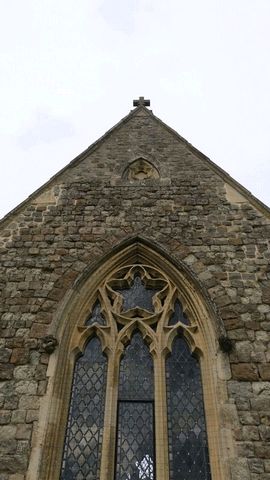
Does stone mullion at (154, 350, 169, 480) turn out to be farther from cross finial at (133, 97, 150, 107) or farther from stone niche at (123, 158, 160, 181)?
cross finial at (133, 97, 150, 107)

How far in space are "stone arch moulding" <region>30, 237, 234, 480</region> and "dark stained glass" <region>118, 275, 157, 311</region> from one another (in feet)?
1.06

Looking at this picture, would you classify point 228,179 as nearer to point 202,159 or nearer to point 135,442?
point 202,159

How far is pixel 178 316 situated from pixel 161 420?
1.55 meters

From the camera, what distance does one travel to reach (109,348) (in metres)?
6.08

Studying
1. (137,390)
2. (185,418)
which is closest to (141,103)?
(137,390)

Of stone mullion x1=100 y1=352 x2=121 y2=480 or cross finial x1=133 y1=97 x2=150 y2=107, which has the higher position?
cross finial x1=133 y1=97 x2=150 y2=107

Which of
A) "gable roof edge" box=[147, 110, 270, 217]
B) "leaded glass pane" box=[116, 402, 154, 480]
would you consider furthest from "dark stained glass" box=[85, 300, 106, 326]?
"gable roof edge" box=[147, 110, 270, 217]

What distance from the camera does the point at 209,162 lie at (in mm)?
8500

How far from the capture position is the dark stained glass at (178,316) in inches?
252

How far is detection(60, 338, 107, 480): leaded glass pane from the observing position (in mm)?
5143

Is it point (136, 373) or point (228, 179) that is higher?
point (228, 179)

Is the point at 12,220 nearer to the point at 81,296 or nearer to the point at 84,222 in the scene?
the point at 84,222

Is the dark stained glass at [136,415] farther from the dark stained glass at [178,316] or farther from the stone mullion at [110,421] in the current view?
the dark stained glass at [178,316]

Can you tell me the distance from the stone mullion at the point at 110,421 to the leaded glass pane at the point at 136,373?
12cm
